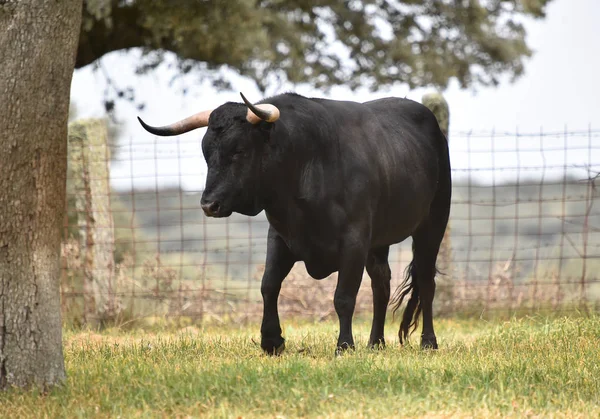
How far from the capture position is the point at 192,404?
4.75 meters

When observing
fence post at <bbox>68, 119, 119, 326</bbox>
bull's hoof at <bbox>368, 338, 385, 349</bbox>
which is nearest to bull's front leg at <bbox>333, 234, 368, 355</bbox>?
bull's hoof at <bbox>368, 338, 385, 349</bbox>

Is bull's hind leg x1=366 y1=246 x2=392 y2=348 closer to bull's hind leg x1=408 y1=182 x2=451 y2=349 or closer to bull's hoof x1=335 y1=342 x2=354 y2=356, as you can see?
bull's hind leg x1=408 y1=182 x2=451 y2=349

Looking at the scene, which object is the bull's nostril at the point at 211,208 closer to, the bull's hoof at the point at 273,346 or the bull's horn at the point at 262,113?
the bull's horn at the point at 262,113

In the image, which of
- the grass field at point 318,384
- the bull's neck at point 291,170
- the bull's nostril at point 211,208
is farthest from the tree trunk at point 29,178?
the bull's neck at point 291,170

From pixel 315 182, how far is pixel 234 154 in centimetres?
62

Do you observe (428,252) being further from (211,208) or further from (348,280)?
(211,208)

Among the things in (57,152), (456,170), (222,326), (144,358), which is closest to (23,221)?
(57,152)

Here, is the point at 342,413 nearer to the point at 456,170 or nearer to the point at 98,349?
the point at 98,349

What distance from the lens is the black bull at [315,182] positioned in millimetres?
6109

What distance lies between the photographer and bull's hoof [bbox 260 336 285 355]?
659 cm

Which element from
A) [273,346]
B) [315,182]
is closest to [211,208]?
[315,182]

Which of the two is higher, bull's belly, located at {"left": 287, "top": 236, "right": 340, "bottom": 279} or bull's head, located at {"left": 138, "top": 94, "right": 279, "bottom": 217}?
bull's head, located at {"left": 138, "top": 94, "right": 279, "bottom": 217}

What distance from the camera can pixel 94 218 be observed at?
9969 mm

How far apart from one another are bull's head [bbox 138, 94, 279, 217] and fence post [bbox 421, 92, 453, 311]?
4.36 metres
